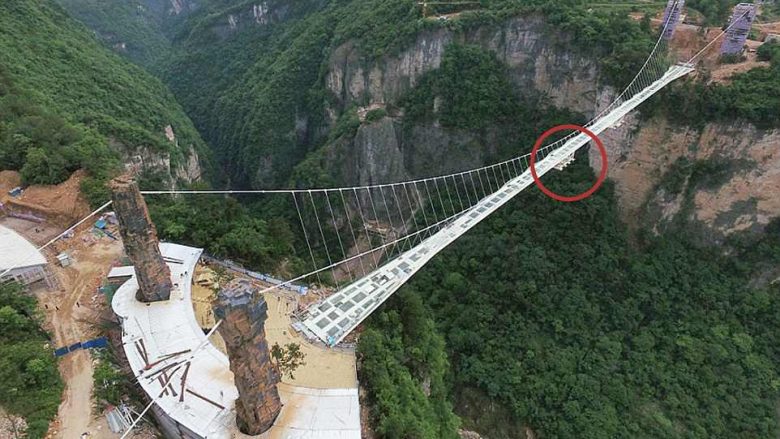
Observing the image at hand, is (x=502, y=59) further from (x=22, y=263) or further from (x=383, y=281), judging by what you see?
(x=22, y=263)

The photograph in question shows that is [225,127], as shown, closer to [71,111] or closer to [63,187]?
[71,111]

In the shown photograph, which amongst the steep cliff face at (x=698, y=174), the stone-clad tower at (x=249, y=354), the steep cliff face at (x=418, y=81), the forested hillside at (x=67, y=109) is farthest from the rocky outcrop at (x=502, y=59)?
the stone-clad tower at (x=249, y=354)

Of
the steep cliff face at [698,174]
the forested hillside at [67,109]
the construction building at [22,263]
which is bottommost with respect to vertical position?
the steep cliff face at [698,174]

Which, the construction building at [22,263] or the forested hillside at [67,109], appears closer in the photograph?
the construction building at [22,263]

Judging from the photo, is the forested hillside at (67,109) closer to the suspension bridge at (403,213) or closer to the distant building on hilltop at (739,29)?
the suspension bridge at (403,213)

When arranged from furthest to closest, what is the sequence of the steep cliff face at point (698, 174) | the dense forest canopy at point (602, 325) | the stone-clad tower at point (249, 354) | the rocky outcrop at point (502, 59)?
the rocky outcrop at point (502, 59) → the steep cliff face at point (698, 174) → the dense forest canopy at point (602, 325) → the stone-clad tower at point (249, 354)

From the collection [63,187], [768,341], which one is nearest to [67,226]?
[63,187]
